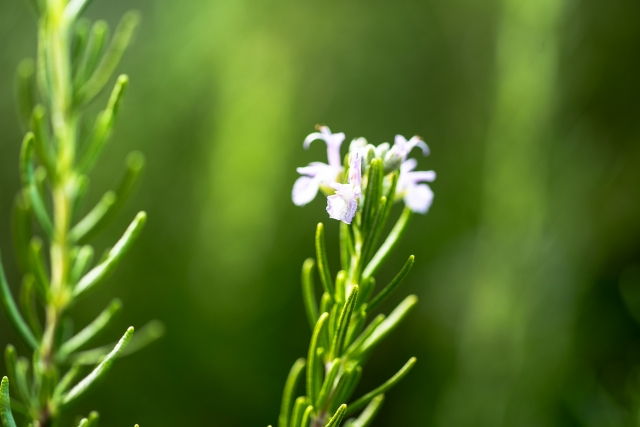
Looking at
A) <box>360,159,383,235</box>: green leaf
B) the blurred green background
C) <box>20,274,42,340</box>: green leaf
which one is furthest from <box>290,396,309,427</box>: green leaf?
the blurred green background

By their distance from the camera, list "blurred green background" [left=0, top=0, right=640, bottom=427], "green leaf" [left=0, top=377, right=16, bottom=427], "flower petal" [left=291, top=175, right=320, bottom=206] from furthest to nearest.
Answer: "blurred green background" [left=0, top=0, right=640, bottom=427] < "flower petal" [left=291, top=175, right=320, bottom=206] < "green leaf" [left=0, top=377, right=16, bottom=427]

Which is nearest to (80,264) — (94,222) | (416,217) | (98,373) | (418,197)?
(94,222)

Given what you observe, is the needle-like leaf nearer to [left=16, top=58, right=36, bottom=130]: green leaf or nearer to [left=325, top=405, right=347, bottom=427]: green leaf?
[left=325, top=405, right=347, bottom=427]: green leaf

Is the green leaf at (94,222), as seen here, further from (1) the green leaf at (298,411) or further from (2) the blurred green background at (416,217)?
(2) the blurred green background at (416,217)

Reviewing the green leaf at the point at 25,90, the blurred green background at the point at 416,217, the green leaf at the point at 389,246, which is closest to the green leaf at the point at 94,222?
the green leaf at the point at 25,90


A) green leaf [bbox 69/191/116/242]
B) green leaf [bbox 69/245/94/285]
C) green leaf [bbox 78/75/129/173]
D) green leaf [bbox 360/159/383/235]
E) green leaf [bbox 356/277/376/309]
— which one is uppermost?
green leaf [bbox 78/75/129/173]
